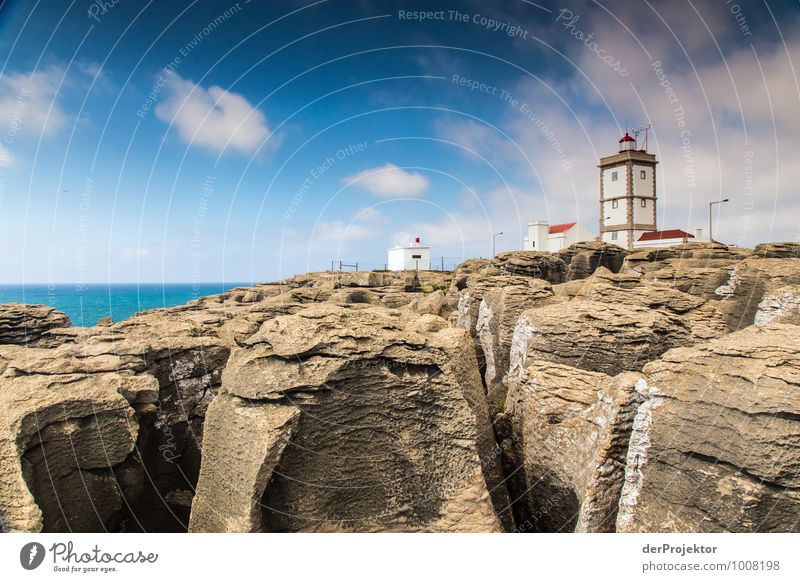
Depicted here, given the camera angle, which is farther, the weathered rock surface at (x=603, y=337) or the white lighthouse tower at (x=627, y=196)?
the white lighthouse tower at (x=627, y=196)

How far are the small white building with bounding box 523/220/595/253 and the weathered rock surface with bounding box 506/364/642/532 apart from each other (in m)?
58.1

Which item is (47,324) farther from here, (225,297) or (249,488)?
(225,297)

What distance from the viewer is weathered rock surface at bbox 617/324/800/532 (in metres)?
5.16

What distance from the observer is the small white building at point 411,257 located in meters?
54.8

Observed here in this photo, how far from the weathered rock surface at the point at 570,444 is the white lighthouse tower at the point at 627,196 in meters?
56.3

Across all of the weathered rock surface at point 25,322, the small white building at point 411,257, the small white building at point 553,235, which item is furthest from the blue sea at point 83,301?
the small white building at point 553,235

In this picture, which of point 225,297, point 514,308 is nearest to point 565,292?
point 514,308

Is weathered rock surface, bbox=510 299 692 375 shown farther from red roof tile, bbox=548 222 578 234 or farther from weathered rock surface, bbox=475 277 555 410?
red roof tile, bbox=548 222 578 234

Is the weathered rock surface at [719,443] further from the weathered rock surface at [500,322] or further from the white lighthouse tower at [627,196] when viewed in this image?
the white lighthouse tower at [627,196]

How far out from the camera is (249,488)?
20.7 feet

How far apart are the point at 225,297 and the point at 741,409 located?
32.4 metres
